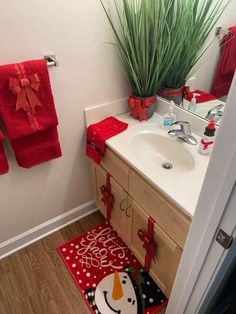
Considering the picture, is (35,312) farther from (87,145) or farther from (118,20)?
(118,20)

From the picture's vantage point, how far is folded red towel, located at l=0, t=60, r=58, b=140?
3.41 ft

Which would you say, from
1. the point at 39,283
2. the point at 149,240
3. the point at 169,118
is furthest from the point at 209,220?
the point at 39,283

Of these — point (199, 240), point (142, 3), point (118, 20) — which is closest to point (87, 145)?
point (118, 20)

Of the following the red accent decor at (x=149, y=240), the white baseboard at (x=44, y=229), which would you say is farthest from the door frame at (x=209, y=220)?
the white baseboard at (x=44, y=229)

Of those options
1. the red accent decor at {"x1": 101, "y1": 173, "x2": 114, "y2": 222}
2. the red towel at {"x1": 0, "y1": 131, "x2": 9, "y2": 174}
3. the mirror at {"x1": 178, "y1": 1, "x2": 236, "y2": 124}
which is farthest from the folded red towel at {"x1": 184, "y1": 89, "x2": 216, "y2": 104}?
the red towel at {"x1": 0, "y1": 131, "x2": 9, "y2": 174}

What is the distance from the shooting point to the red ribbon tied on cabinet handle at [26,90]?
3.43 feet

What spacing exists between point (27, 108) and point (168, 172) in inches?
29.4

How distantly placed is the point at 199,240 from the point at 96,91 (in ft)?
3.35

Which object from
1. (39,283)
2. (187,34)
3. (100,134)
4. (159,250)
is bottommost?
(39,283)

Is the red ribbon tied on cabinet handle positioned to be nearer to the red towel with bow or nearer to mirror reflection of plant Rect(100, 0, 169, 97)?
the red towel with bow

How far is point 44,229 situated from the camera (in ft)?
5.65

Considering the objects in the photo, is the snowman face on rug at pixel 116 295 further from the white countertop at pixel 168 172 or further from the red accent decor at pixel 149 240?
the white countertop at pixel 168 172

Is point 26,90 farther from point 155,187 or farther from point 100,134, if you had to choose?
point 155,187

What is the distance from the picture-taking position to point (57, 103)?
1.29 meters
